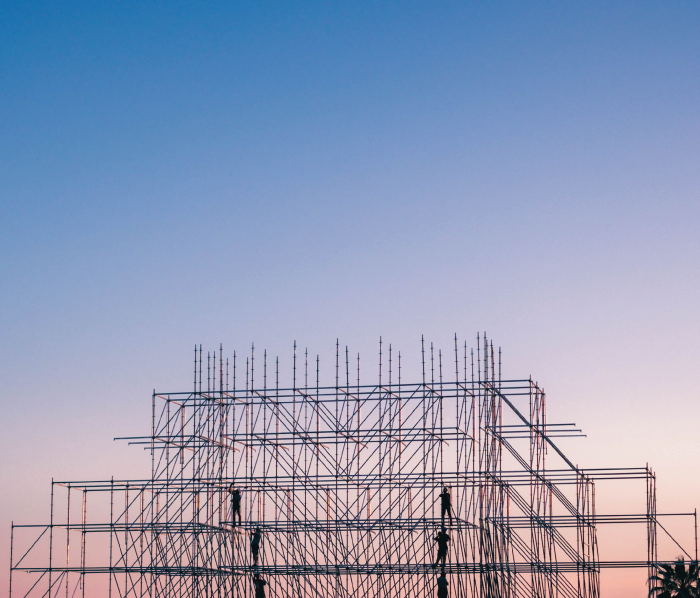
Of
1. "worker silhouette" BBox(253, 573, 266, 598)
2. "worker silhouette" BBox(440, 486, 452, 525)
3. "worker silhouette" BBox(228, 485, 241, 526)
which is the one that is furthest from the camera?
"worker silhouette" BBox(228, 485, 241, 526)

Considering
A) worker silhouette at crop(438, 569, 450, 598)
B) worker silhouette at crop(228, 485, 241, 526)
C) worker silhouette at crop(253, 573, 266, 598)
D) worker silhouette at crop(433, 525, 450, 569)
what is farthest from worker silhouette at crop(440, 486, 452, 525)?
worker silhouette at crop(228, 485, 241, 526)

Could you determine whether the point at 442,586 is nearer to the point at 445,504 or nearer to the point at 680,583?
the point at 445,504

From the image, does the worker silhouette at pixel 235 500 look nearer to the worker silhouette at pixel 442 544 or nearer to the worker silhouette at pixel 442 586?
the worker silhouette at pixel 442 544

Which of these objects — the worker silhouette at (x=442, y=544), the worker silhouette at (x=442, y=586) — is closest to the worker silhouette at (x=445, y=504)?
the worker silhouette at (x=442, y=544)

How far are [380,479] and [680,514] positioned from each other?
879 centimetres

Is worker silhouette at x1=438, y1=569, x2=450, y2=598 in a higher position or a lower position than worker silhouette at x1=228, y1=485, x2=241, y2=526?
lower

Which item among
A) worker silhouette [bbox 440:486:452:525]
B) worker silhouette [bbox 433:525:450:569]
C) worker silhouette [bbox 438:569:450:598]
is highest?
worker silhouette [bbox 440:486:452:525]

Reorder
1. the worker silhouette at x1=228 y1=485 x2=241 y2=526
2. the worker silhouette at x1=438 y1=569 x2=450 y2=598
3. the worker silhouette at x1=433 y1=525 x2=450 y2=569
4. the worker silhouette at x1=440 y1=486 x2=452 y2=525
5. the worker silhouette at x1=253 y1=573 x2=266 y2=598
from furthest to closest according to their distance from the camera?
the worker silhouette at x1=228 y1=485 x2=241 y2=526 < the worker silhouette at x1=253 y1=573 x2=266 y2=598 < the worker silhouette at x1=440 y1=486 x2=452 y2=525 < the worker silhouette at x1=433 y1=525 x2=450 y2=569 < the worker silhouette at x1=438 y1=569 x2=450 y2=598

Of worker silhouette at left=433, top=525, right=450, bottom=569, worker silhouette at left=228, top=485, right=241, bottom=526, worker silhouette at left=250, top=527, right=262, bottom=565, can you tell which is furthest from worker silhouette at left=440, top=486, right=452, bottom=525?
worker silhouette at left=228, top=485, right=241, bottom=526

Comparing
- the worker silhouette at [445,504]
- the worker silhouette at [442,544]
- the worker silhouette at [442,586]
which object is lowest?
the worker silhouette at [442,586]

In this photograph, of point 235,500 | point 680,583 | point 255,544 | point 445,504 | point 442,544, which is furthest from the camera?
A: point 680,583

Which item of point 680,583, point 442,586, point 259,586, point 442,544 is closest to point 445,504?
point 442,544

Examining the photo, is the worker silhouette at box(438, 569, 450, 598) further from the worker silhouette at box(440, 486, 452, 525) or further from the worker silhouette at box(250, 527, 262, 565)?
the worker silhouette at box(250, 527, 262, 565)

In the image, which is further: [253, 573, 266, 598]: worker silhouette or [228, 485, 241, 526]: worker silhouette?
[228, 485, 241, 526]: worker silhouette
